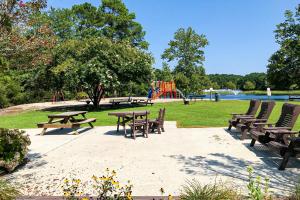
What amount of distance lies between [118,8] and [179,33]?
593 inches

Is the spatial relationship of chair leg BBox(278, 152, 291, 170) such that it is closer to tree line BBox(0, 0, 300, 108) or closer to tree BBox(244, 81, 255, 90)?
tree line BBox(0, 0, 300, 108)

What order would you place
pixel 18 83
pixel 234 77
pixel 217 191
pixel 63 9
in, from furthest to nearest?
pixel 234 77 < pixel 63 9 < pixel 18 83 < pixel 217 191

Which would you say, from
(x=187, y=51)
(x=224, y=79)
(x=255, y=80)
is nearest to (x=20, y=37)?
(x=187, y=51)

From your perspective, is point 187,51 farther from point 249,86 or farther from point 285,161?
point 285,161

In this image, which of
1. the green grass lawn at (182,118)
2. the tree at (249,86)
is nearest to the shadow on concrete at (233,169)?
the green grass lawn at (182,118)

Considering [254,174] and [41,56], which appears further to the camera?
[41,56]

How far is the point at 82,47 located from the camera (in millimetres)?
22453

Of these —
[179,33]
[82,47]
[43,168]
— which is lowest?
[43,168]

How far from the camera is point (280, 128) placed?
22.9ft

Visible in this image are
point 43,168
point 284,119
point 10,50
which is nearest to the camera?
point 10,50

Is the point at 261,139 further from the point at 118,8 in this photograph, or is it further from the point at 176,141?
the point at 118,8

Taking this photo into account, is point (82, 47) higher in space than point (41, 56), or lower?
higher

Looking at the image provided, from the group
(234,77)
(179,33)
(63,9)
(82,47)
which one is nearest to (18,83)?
(82,47)

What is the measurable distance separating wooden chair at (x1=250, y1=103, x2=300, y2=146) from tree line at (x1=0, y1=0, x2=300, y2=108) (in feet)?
2.79
